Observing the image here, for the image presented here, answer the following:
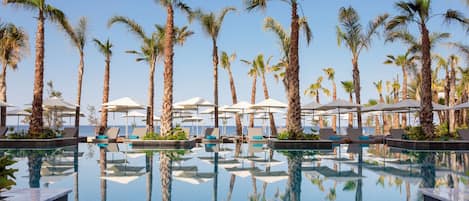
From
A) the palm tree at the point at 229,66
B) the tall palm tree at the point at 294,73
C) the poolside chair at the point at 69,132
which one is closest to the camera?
the tall palm tree at the point at 294,73

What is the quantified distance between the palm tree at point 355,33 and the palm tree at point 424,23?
6.96 m

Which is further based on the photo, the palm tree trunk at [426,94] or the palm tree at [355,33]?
the palm tree at [355,33]

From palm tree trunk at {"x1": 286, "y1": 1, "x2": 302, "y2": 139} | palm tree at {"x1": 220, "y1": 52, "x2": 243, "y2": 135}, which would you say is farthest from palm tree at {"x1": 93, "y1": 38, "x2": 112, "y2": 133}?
palm tree trunk at {"x1": 286, "y1": 1, "x2": 302, "y2": 139}

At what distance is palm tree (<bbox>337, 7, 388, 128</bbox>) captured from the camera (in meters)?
26.8

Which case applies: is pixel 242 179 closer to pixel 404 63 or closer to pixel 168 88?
pixel 168 88

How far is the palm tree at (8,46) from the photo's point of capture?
84.0 ft

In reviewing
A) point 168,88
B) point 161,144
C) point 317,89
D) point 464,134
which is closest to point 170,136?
point 161,144

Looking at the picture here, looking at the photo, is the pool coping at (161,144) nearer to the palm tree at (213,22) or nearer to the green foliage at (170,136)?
the green foliage at (170,136)

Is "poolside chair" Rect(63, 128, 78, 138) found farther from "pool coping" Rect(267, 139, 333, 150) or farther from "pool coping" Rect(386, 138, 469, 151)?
"pool coping" Rect(386, 138, 469, 151)

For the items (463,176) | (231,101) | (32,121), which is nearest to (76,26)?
(32,121)

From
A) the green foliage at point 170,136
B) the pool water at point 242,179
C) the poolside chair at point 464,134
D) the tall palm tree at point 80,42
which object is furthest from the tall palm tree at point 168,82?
the poolside chair at point 464,134

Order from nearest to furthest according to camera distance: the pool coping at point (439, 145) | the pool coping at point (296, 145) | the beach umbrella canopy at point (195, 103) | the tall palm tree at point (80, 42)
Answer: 1. the pool coping at point (439, 145)
2. the pool coping at point (296, 145)
3. the beach umbrella canopy at point (195, 103)
4. the tall palm tree at point (80, 42)

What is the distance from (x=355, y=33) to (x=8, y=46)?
21074mm

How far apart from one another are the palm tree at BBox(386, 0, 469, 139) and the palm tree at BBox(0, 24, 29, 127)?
21.1m
